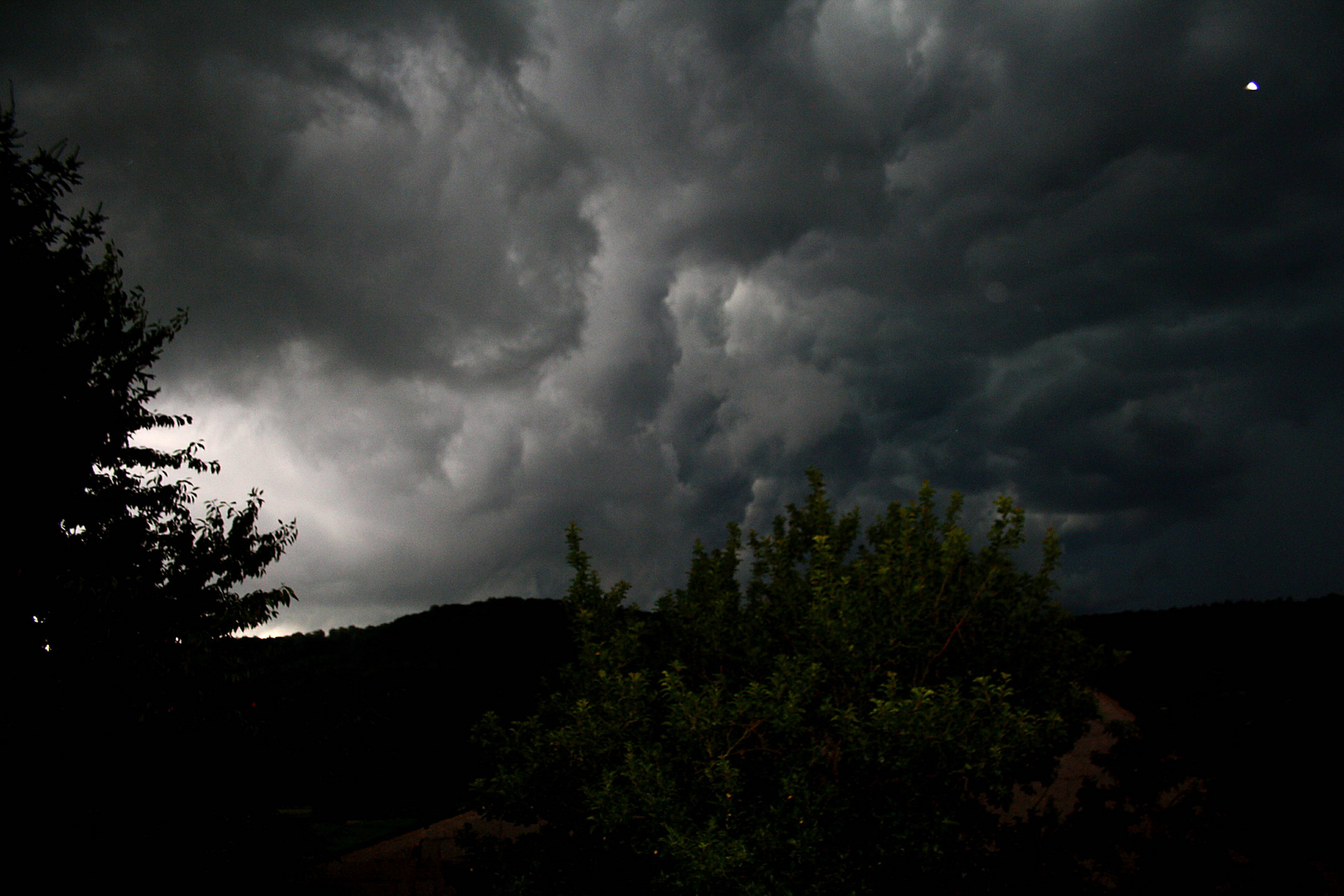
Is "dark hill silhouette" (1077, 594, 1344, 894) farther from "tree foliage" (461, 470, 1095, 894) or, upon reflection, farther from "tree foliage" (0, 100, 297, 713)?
"tree foliage" (0, 100, 297, 713)

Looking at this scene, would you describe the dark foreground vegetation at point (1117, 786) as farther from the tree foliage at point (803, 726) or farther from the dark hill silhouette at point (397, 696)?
the tree foliage at point (803, 726)

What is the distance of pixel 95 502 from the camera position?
43.4 ft

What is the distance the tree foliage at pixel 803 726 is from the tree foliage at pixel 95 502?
5.87 m

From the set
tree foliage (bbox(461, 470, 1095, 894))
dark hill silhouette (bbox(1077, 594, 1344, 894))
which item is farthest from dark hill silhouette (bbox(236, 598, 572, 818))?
dark hill silhouette (bbox(1077, 594, 1344, 894))

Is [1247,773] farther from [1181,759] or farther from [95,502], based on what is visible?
[95,502]

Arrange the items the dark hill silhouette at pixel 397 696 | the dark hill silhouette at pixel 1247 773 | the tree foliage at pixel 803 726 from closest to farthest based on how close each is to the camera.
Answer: the tree foliage at pixel 803 726, the dark hill silhouette at pixel 1247 773, the dark hill silhouette at pixel 397 696

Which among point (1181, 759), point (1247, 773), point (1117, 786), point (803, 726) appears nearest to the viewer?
point (803, 726)

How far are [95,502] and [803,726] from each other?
1293 cm

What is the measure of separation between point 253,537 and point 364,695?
4684 millimetres

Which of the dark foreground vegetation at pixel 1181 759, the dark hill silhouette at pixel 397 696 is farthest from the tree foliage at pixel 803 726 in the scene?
the dark hill silhouette at pixel 397 696

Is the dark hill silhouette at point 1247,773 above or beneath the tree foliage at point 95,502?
beneath

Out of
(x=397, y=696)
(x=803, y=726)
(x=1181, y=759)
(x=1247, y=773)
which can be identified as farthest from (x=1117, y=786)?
(x=397, y=696)

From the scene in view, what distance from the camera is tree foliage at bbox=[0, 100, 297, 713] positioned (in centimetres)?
1152

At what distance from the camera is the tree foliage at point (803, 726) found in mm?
8336
